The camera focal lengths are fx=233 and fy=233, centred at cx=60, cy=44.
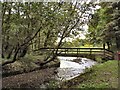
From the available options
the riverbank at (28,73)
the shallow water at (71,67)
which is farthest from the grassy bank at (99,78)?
the riverbank at (28,73)

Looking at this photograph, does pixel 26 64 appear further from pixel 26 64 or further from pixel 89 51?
pixel 89 51

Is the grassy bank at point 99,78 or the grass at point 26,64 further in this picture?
the grass at point 26,64

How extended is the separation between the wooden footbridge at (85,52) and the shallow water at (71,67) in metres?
0.06

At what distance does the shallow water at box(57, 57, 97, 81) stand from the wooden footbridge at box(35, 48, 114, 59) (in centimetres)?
6

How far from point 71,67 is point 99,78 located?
364 mm

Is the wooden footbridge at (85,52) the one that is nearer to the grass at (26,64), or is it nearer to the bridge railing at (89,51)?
the bridge railing at (89,51)

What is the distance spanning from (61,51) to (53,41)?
16 centimetres

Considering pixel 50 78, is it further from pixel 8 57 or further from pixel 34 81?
pixel 8 57

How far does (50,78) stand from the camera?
289cm

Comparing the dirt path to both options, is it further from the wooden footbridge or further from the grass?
the wooden footbridge

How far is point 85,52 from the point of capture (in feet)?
9.34

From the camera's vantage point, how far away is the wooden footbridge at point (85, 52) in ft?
9.25

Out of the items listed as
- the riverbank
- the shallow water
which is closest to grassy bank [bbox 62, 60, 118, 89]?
the shallow water

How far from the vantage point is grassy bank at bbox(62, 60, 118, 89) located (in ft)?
9.12
